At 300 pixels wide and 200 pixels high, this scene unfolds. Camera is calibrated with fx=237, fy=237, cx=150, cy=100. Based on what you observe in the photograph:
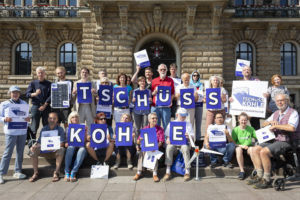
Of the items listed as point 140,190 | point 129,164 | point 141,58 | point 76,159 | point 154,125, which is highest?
point 141,58

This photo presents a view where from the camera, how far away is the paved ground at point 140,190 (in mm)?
3840

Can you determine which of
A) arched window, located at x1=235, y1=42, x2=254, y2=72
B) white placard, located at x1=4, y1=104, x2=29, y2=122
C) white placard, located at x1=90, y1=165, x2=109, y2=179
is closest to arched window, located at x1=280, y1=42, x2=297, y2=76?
arched window, located at x1=235, y1=42, x2=254, y2=72

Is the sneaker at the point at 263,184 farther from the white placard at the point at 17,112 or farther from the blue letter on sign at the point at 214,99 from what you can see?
the white placard at the point at 17,112

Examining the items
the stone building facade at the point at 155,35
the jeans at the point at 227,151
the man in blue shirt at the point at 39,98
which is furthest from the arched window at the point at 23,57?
the jeans at the point at 227,151

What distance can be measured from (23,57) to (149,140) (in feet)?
48.6

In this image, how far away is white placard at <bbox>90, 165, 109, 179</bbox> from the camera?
188 inches

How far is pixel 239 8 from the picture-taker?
15.0m

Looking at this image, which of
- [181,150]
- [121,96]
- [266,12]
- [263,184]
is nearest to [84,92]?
[121,96]

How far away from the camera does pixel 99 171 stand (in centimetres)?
481

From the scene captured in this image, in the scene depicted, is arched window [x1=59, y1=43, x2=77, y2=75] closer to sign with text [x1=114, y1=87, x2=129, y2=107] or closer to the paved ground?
sign with text [x1=114, y1=87, x2=129, y2=107]

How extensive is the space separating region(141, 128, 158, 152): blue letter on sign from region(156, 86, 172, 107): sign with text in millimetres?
820

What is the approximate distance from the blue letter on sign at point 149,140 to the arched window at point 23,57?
1421 centimetres

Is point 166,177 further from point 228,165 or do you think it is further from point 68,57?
point 68,57

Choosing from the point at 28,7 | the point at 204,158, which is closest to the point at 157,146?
the point at 204,158
